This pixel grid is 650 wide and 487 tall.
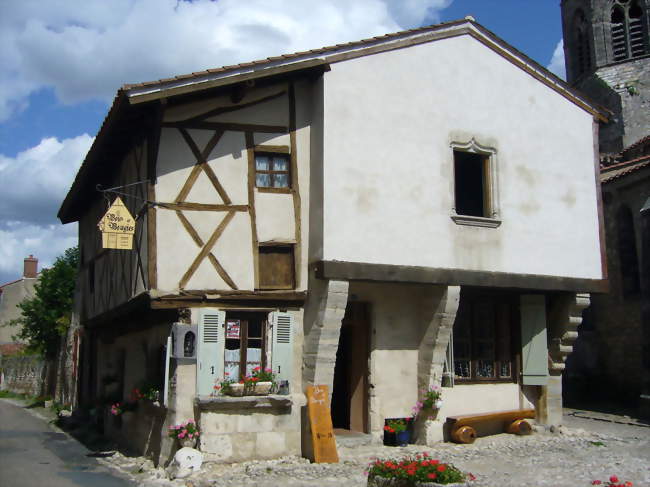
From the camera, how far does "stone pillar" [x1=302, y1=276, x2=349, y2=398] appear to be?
10.0m

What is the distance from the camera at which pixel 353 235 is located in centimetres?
1024

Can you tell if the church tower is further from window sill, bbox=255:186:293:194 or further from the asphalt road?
the asphalt road

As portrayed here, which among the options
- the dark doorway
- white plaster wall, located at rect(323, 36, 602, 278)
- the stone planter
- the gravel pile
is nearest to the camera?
the stone planter

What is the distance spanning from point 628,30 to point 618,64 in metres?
1.54

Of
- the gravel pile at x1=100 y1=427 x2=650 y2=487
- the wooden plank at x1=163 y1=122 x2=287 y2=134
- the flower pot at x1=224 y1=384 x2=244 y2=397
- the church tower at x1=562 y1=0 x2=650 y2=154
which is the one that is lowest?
the gravel pile at x1=100 y1=427 x2=650 y2=487

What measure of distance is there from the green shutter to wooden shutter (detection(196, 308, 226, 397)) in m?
5.99

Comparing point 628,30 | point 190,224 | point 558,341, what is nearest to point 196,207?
point 190,224

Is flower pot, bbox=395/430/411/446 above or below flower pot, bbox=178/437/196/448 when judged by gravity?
below

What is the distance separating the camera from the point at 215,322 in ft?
31.9

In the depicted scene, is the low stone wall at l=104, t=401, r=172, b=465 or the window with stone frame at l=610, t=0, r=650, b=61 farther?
the window with stone frame at l=610, t=0, r=650, b=61

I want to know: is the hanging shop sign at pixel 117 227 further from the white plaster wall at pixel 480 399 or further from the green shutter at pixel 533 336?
the green shutter at pixel 533 336

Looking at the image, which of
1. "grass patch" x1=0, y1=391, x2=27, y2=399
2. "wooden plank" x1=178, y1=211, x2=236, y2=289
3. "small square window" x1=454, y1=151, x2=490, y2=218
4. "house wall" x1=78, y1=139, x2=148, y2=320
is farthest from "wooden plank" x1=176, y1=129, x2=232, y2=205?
"grass patch" x1=0, y1=391, x2=27, y2=399

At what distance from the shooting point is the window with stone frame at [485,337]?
12.1m

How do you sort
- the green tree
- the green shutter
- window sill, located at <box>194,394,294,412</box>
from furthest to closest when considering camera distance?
the green tree → the green shutter → window sill, located at <box>194,394,294,412</box>
